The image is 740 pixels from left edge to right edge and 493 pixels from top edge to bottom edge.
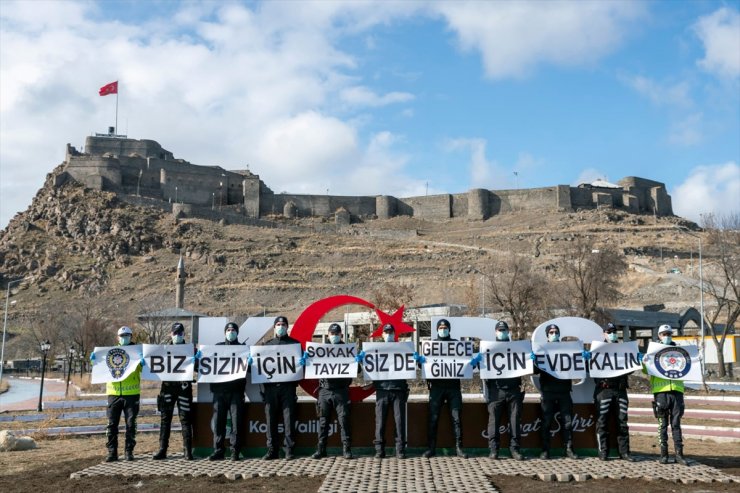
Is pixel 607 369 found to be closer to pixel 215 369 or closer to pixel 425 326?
pixel 215 369

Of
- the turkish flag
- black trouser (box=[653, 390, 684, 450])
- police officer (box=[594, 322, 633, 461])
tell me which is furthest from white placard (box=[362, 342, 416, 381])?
the turkish flag

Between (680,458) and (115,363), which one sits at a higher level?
(115,363)

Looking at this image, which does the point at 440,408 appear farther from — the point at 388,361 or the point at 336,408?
the point at 336,408

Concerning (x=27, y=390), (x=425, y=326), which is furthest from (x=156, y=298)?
(x=425, y=326)

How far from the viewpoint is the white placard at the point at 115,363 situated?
12586mm

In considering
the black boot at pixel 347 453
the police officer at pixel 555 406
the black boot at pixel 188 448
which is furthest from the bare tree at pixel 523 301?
the black boot at pixel 188 448

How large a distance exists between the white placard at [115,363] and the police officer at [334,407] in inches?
123

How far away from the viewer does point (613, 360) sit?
1248 centimetres

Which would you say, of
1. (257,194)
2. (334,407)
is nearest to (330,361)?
(334,407)

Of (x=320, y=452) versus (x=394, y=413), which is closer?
(x=320, y=452)

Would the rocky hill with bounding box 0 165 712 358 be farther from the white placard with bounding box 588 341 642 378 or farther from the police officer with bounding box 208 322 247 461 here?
the police officer with bounding box 208 322 247 461

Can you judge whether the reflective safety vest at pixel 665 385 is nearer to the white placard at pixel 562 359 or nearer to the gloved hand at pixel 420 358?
the white placard at pixel 562 359

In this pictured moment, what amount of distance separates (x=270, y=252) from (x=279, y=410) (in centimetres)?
8819

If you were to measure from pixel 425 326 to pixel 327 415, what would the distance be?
31.0 meters
